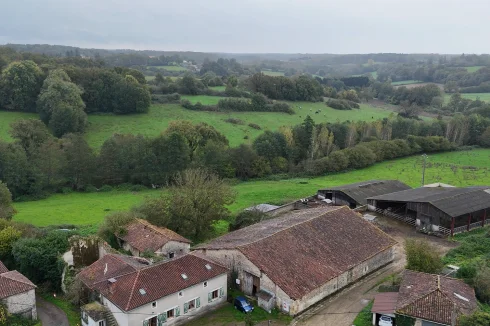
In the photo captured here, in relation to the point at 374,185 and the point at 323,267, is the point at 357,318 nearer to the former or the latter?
the point at 323,267

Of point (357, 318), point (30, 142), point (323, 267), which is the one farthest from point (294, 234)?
point (30, 142)

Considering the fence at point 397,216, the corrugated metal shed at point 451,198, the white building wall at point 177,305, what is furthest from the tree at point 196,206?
the corrugated metal shed at point 451,198

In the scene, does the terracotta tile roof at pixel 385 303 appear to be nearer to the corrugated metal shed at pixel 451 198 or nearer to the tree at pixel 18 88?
the corrugated metal shed at pixel 451 198

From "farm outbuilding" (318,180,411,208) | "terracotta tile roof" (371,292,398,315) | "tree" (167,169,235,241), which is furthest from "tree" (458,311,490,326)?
"farm outbuilding" (318,180,411,208)

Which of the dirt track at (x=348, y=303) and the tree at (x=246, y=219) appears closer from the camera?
the dirt track at (x=348, y=303)

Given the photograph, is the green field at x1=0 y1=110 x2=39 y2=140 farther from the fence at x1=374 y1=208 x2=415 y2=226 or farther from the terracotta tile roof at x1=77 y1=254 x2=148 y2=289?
the fence at x1=374 y1=208 x2=415 y2=226

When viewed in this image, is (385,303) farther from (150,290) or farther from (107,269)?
(107,269)
